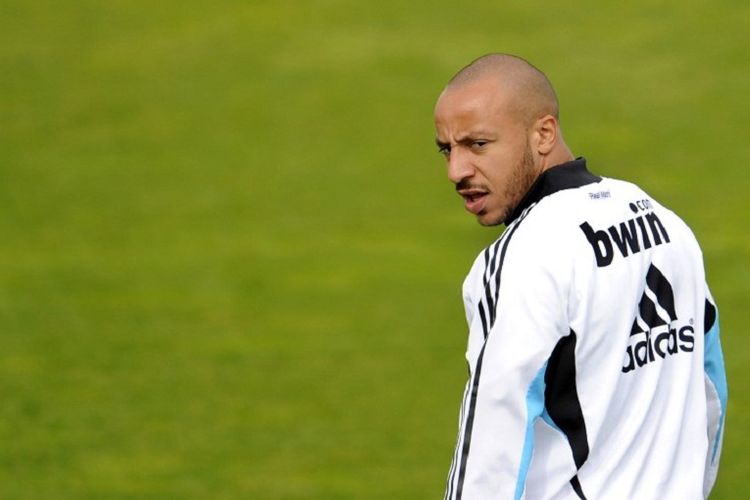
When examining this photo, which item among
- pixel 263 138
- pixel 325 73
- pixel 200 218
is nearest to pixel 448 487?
pixel 200 218

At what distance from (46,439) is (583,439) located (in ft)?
17.3

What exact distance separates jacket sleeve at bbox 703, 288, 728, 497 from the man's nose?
0.65 metres

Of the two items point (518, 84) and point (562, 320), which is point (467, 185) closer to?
point (518, 84)

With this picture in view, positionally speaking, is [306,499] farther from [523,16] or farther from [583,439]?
[523,16]

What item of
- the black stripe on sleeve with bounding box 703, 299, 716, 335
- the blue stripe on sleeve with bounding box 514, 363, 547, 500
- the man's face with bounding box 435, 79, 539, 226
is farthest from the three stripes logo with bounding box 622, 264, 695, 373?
the man's face with bounding box 435, 79, 539, 226

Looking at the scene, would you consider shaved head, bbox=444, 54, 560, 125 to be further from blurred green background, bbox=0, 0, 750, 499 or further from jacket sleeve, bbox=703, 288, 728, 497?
blurred green background, bbox=0, 0, 750, 499

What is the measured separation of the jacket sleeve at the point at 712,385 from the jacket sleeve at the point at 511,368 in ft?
1.78

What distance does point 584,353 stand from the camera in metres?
2.90

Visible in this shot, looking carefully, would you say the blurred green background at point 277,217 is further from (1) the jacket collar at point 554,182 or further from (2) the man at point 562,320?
(1) the jacket collar at point 554,182

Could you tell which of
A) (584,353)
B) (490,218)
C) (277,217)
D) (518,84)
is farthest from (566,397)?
(277,217)

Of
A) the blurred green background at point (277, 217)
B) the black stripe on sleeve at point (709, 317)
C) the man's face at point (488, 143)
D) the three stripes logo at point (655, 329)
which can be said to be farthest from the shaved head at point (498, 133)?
the blurred green background at point (277, 217)

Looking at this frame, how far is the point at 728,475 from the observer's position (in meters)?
7.17

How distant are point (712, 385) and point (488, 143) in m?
0.81

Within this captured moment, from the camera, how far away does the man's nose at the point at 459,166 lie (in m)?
3.07
